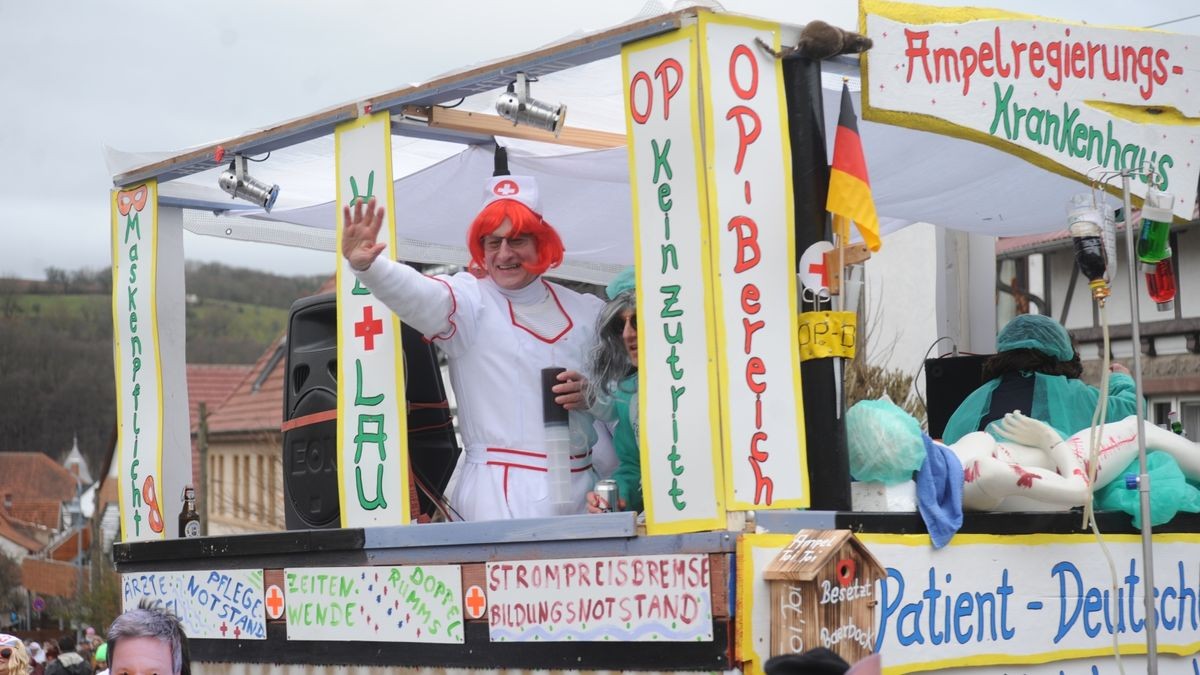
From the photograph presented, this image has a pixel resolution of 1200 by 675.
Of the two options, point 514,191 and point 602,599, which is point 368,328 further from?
point 602,599

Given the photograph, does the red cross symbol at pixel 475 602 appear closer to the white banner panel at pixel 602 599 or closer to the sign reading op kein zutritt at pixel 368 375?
the white banner panel at pixel 602 599

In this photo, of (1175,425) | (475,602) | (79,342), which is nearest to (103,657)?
(475,602)

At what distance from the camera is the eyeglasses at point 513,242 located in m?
6.09

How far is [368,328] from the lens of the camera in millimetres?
5766

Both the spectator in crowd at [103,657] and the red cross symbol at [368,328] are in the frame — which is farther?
the red cross symbol at [368,328]

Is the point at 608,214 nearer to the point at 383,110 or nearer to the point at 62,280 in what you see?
the point at 383,110

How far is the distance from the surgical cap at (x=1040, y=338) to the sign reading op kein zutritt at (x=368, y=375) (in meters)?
2.58

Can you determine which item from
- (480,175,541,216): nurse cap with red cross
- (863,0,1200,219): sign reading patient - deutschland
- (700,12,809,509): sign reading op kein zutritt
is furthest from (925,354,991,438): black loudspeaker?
(700,12,809,509): sign reading op kein zutritt

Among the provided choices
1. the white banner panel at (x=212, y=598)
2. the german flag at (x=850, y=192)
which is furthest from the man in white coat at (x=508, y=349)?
the german flag at (x=850, y=192)

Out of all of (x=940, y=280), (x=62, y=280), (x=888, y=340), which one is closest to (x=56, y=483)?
(x=62, y=280)

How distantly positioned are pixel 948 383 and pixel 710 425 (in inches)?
136

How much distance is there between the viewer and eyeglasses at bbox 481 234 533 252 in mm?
6094

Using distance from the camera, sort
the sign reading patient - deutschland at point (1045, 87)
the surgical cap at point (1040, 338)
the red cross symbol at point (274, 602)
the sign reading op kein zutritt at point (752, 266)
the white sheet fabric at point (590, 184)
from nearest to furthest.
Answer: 1. the sign reading op kein zutritt at point (752, 266)
2. the sign reading patient - deutschland at point (1045, 87)
3. the red cross symbol at point (274, 602)
4. the white sheet fabric at point (590, 184)
5. the surgical cap at point (1040, 338)

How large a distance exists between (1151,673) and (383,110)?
10.2ft
